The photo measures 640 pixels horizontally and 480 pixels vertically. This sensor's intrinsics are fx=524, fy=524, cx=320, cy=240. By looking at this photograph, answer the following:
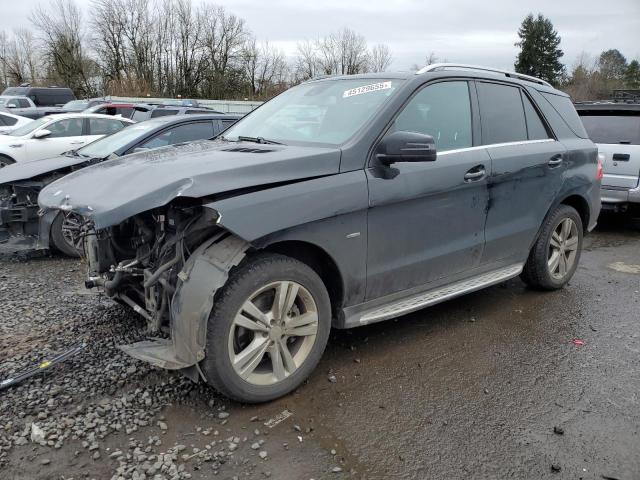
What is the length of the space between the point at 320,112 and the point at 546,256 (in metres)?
2.51

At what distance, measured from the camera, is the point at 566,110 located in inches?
193

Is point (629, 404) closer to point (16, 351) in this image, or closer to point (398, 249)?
point (398, 249)

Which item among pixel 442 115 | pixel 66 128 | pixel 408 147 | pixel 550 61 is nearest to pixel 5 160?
pixel 66 128

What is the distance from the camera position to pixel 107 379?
3.20 meters

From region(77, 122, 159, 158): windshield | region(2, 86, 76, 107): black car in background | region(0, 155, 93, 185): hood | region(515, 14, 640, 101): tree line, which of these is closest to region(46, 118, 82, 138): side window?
region(77, 122, 159, 158): windshield

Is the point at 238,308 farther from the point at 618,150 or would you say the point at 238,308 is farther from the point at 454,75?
the point at 618,150

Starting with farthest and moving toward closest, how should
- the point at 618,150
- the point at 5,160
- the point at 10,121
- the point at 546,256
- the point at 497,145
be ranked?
the point at 10,121 < the point at 5,160 < the point at 618,150 < the point at 546,256 < the point at 497,145

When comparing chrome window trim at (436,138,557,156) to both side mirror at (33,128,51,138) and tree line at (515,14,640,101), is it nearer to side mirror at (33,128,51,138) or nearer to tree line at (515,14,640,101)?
side mirror at (33,128,51,138)

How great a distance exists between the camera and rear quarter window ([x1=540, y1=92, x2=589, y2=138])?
4.75 metres

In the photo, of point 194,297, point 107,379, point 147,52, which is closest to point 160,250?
point 194,297

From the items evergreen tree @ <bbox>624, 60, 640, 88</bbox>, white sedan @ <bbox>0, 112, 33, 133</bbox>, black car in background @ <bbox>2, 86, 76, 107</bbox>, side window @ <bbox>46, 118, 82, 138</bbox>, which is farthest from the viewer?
evergreen tree @ <bbox>624, 60, 640, 88</bbox>

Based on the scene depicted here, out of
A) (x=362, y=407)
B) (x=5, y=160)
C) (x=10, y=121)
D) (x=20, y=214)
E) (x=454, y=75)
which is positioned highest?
(x=454, y=75)

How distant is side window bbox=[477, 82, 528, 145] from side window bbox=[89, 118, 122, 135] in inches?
350

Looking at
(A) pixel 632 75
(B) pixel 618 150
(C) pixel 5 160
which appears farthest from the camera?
(A) pixel 632 75
